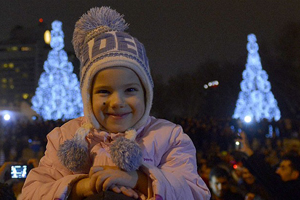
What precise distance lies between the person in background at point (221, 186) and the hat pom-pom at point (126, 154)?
3801 mm

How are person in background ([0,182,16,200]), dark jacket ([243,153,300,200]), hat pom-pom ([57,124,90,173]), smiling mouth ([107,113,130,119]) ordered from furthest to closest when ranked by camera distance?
dark jacket ([243,153,300,200]) < person in background ([0,182,16,200]) < smiling mouth ([107,113,130,119]) < hat pom-pom ([57,124,90,173])

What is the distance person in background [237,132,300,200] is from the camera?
14.2ft

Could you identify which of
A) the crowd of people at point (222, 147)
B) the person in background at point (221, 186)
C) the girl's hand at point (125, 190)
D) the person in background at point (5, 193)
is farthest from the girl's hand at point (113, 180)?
the person in background at point (221, 186)

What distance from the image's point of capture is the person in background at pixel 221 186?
531cm

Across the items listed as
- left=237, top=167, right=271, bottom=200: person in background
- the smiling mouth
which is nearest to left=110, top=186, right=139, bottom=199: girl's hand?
the smiling mouth

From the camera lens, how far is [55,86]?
35.6m

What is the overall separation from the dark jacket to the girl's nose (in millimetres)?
2922

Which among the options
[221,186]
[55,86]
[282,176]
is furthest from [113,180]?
[55,86]

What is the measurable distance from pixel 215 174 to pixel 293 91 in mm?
32094

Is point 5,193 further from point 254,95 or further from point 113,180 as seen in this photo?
point 254,95

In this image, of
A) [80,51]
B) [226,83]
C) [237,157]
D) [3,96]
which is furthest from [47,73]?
[3,96]

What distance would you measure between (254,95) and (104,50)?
31.5 meters

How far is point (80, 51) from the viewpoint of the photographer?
207cm

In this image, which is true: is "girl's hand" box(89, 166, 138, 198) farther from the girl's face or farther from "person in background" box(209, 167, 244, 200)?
"person in background" box(209, 167, 244, 200)
